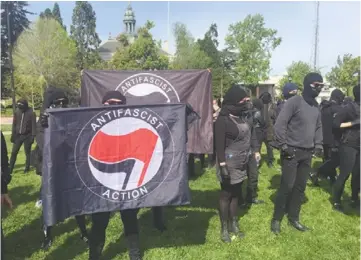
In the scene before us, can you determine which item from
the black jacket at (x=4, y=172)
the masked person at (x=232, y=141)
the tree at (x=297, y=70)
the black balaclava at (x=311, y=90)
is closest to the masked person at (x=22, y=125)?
the black jacket at (x=4, y=172)

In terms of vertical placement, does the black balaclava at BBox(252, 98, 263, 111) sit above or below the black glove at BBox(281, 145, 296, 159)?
above

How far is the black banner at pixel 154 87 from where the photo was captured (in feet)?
23.8

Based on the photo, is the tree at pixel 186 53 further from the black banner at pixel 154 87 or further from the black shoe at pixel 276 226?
the black shoe at pixel 276 226

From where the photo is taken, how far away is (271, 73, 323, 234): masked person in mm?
5703

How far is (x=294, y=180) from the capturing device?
583 cm

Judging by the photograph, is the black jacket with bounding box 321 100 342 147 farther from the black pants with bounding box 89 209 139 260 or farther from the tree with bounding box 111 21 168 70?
the tree with bounding box 111 21 168 70

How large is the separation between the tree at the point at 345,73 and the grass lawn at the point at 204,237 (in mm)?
36291

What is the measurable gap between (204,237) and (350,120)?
→ 3089mm

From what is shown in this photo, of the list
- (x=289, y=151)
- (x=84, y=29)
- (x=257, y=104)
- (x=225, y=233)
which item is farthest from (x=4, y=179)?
(x=84, y=29)

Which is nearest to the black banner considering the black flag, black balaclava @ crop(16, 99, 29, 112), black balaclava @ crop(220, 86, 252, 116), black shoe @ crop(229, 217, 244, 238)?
black balaclava @ crop(220, 86, 252, 116)

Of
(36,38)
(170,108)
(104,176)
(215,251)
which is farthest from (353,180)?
(36,38)

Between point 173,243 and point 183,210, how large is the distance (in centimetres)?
137

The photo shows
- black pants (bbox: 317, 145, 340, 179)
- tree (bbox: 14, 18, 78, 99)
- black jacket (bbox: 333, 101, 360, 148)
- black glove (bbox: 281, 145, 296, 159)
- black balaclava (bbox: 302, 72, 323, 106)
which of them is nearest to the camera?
black glove (bbox: 281, 145, 296, 159)

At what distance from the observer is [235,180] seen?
17.8ft
